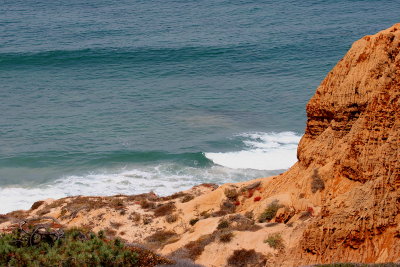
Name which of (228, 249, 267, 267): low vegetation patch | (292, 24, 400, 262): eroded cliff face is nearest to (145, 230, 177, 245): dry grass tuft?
(228, 249, 267, 267): low vegetation patch

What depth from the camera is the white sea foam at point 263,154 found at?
47.4 m

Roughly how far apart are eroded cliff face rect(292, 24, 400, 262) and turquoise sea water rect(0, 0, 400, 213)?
19.5 meters

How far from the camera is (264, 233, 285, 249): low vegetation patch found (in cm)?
2273

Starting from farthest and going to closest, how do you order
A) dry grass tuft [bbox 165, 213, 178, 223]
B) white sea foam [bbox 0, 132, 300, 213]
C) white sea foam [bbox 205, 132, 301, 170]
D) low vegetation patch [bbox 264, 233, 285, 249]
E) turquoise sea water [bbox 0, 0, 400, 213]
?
white sea foam [bbox 205, 132, 301, 170] → turquoise sea water [bbox 0, 0, 400, 213] → white sea foam [bbox 0, 132, 300, 213] → dry grass tuft [bbox 165, 213, 178, 223] → low vegetation patch [bbox 264, 233, 285, 249]

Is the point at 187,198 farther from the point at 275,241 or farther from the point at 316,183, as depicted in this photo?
the point at 275,241

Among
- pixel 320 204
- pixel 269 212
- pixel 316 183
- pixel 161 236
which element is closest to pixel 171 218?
pixel 161 236

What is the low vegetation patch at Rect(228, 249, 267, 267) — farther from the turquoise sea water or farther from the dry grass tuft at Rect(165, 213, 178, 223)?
the turquoise sea water

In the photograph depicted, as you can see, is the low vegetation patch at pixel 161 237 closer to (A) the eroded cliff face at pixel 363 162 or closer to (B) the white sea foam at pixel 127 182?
(A) the eroded cliff face at pixel 363 162

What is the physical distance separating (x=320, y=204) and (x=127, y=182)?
21611mm

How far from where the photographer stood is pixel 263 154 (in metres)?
49.4

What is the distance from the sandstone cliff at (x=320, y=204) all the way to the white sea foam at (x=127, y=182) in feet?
26.8

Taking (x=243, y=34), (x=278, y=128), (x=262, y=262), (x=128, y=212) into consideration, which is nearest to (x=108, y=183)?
(x=128, y=212)

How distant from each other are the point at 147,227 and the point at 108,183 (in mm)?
14515

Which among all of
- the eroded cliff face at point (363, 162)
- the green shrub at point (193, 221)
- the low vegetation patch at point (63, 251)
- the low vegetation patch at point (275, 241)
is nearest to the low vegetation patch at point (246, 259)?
the low vegetation patch at point (275, 241)
